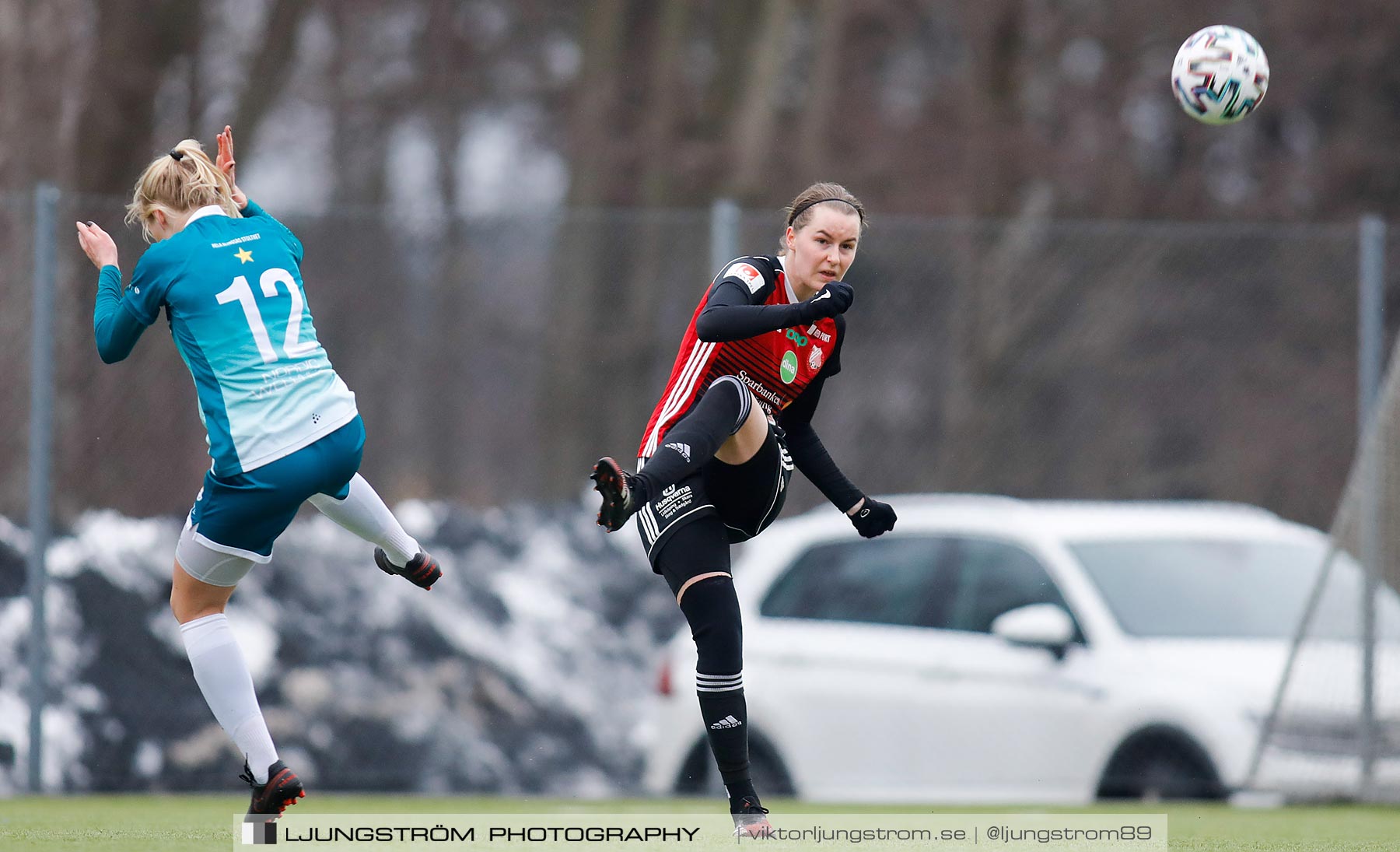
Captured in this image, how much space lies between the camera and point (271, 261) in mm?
5254

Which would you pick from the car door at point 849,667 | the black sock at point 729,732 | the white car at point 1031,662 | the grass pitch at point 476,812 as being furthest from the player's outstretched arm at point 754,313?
the car door at point 849,667

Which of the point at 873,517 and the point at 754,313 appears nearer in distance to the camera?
the point at 754,313

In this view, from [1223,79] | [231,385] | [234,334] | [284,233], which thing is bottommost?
[231,385]

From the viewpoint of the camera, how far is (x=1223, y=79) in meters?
6.49

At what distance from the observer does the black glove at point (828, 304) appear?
17.3 feet

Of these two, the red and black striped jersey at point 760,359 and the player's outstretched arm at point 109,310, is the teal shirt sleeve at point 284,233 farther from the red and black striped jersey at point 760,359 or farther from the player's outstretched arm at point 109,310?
the red and black striped jersey at point 760,359

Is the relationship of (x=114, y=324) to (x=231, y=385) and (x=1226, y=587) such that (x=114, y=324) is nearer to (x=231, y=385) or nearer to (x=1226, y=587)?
(x=231, y=385)

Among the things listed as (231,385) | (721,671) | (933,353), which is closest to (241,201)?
(231,385)

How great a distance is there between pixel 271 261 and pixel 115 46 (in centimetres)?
968

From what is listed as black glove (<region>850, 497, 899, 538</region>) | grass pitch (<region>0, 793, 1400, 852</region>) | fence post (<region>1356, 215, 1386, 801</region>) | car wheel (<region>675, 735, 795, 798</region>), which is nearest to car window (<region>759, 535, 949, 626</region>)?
car wheel (<region>675, 735, 795, 798</region>)

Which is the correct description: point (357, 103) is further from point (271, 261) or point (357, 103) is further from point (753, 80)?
point (271, 261)

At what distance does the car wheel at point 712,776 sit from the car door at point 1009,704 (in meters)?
0.70

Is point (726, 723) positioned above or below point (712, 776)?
above

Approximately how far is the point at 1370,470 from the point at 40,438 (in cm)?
632
